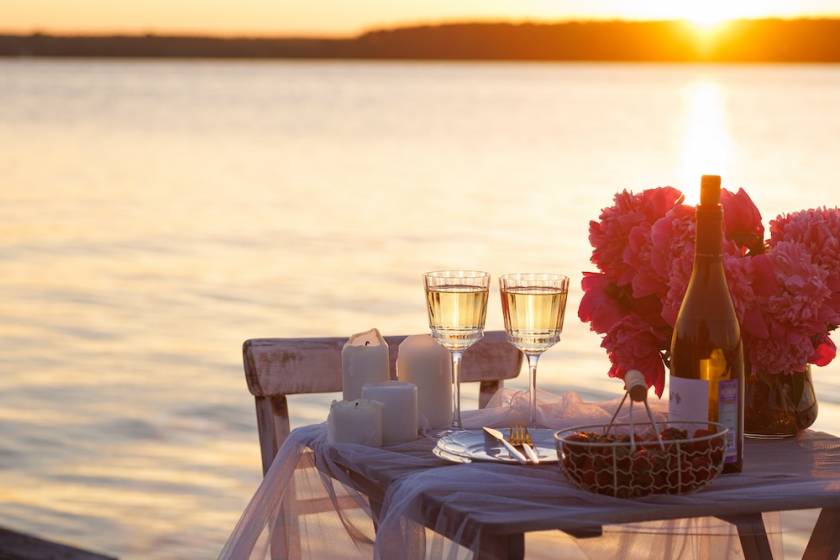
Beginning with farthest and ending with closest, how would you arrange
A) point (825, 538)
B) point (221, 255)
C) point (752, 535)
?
point (221, 255) → point (825, 538) → point (752, 535)

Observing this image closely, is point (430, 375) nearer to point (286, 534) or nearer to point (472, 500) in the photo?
point (286, 534)

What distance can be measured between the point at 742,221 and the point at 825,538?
0.52 metres

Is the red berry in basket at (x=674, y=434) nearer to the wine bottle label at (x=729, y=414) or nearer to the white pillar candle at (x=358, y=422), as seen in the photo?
the wine bottle label at (x=729, y=414)

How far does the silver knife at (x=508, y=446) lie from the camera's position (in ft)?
7.04

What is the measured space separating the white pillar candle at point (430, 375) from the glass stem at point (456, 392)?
0.02 metres

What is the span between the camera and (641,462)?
75.5 inches

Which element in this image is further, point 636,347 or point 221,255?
point 221,255

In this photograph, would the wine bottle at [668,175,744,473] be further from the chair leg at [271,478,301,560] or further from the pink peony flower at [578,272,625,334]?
the chair leg at [271,478,301,560]

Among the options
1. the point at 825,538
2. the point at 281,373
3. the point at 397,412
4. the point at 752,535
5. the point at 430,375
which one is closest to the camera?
the point at 752,535

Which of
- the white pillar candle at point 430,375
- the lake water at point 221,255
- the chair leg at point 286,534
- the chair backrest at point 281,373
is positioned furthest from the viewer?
the lake water at point 221,255

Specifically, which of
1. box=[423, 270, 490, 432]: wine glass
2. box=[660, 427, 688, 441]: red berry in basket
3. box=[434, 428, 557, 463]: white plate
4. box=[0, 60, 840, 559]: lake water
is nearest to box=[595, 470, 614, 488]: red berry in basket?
box=[660, 427, 688, 441]: red berry in basket

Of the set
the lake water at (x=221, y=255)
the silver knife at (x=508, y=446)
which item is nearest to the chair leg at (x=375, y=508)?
the silver knife at (x=508, y=446)

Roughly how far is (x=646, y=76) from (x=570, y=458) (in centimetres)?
9371

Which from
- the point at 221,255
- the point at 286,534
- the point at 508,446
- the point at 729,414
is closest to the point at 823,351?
the point at 729,414
